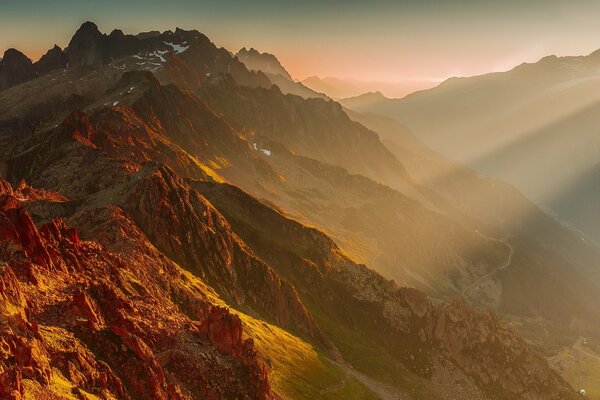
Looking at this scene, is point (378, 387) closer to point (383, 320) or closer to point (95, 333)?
point (383, 320)

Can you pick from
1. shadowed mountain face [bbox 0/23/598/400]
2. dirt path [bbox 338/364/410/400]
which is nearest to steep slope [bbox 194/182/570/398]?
shadowed mountain face [bbox 0/23/598/400]

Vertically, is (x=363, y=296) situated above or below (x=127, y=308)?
below

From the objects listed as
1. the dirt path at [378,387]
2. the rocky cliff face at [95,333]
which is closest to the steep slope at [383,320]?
the dirt path at [378,387]

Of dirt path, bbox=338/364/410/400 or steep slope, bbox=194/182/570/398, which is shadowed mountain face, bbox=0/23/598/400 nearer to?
steep slope, bbox=194/182/570/398

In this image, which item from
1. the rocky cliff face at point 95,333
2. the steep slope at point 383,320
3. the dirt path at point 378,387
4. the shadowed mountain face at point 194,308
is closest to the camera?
the rocky cliff face at point 95,333

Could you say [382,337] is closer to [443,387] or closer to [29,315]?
[443,387]

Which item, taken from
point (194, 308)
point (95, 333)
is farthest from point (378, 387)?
point (95, 333)

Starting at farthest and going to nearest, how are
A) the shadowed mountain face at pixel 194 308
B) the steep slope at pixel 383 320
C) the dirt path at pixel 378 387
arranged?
the steep slope at pixel 383 320, the dirt path at pixel 378 387, the shadowed mountain face at pixel 194 308

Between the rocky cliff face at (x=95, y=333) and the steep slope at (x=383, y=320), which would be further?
the steep slope at (x=383, y=320)

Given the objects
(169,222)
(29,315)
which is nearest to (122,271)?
(29,315)

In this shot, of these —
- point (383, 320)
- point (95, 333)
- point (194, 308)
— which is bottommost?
point (383, 320)

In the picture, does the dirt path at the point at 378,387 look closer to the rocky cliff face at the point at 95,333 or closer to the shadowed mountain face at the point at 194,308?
the shadowed mountain face at the point at 194,308
